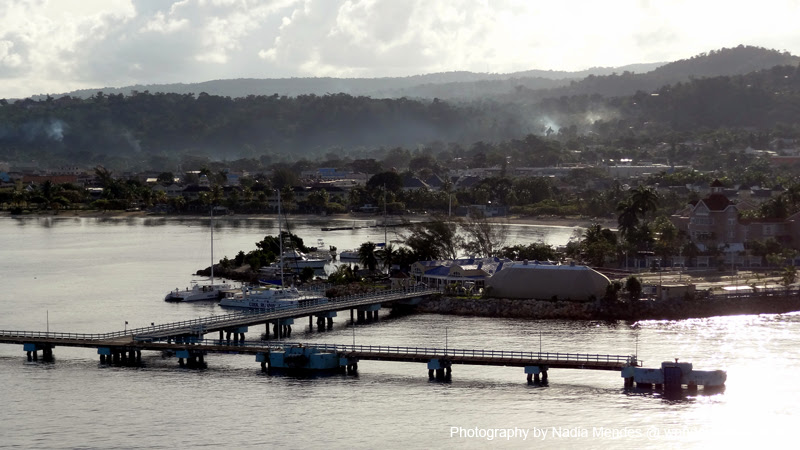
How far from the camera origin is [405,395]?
4300cm

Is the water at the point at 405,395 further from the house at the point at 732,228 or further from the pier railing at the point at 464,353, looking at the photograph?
the house at the point at 732,228

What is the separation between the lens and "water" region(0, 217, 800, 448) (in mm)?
37594

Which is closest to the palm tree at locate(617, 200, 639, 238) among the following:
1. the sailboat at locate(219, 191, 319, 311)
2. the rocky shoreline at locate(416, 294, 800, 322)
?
the rocky shoreline at locate(416, 294, 800, 322)

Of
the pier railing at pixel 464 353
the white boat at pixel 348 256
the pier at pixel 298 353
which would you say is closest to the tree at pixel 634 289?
the pier railing at pixel 464 353

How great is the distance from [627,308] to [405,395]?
798 inches

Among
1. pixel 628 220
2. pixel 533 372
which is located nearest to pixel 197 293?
pixel 628 220

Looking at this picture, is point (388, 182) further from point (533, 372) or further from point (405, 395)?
point (405, 395)

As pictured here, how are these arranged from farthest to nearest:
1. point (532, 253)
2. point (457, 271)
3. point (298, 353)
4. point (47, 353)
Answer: point (532, 253) < point (457, 271) < point (47, 353) < point (298, 353)

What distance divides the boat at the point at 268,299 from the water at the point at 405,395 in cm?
214

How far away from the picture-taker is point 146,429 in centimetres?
3884

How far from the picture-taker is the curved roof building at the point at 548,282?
6203cm

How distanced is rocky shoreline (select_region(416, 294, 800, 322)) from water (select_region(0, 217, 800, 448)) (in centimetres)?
123

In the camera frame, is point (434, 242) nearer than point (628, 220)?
Yes

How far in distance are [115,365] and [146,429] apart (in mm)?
10783
